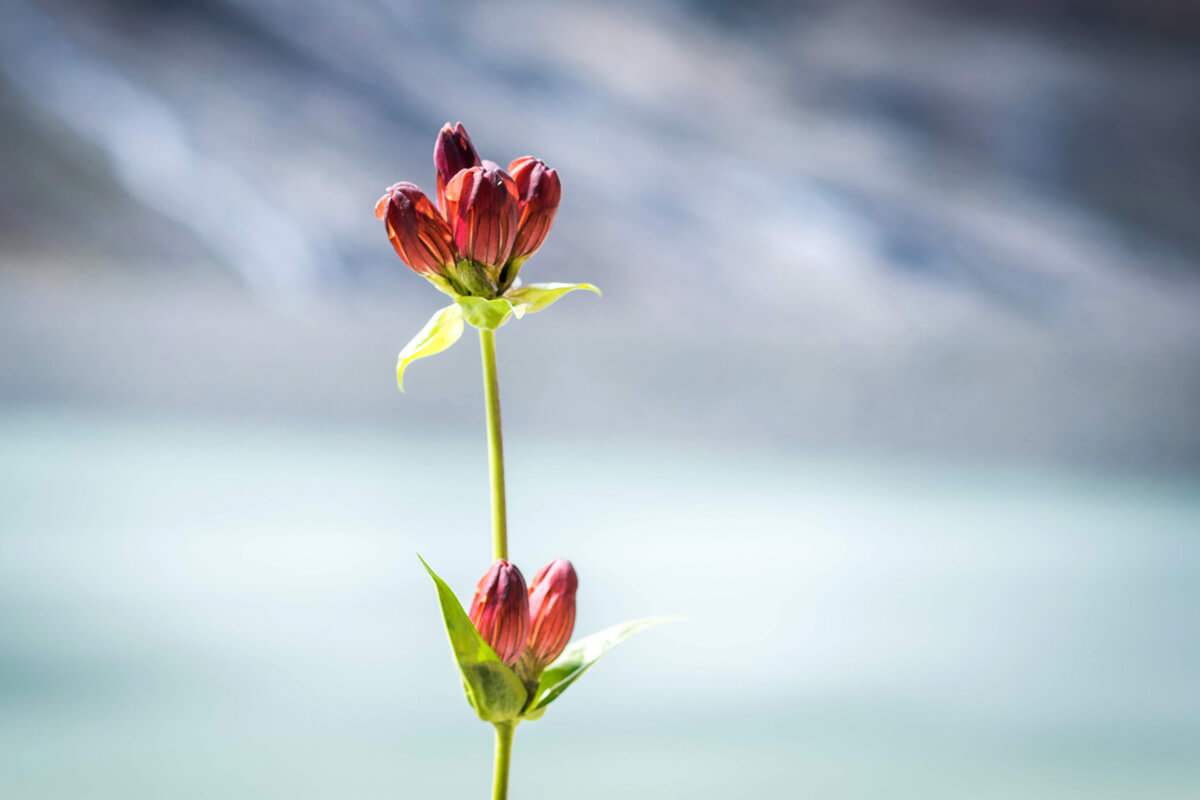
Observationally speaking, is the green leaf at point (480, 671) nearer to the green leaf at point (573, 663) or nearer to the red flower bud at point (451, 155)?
the green leaf at point (573, 663)

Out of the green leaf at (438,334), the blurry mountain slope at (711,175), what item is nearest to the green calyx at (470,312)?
the green leaf at (438,334)

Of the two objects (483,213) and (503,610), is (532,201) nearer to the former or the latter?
(483,213)

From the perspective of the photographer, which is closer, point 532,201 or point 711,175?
point 532,201

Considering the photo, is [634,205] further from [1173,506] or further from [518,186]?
[518,186]

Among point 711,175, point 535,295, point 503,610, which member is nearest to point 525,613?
point 503,610

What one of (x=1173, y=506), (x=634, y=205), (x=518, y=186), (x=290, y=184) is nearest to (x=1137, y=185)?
(x=1173, y=506)

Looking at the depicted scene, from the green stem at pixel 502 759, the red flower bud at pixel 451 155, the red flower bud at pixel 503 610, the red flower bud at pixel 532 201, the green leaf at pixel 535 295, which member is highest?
the red flower bud at pixel 451 155

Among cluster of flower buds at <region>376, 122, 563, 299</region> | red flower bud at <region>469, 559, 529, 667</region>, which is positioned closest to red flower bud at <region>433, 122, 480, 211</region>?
cluster of flower buds at <region>376, 122, 563, 299</region>
